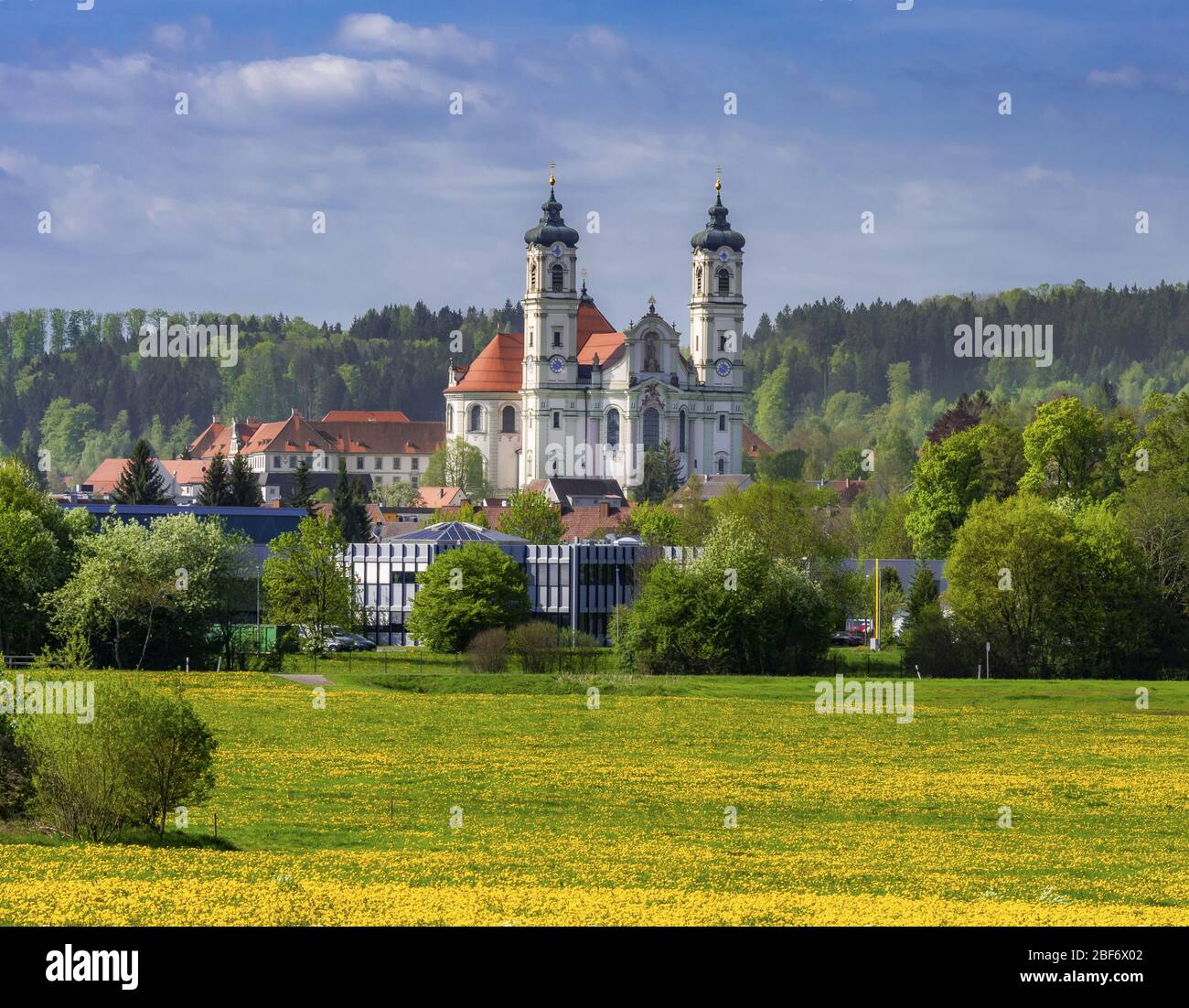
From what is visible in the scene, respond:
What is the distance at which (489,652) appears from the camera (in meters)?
76.8

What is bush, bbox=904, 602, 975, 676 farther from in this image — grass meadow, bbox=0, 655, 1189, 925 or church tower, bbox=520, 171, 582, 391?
church tower, bbox=520, 171, 582, 391

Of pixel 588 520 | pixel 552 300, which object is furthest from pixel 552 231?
pixel 588 520

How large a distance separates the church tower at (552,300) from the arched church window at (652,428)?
7.61m

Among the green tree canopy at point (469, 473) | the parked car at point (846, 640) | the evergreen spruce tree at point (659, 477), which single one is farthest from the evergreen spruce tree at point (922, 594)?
the green tree canopy at point (469, 473)

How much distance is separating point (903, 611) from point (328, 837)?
68.3m

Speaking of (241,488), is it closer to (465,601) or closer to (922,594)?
(465,601)

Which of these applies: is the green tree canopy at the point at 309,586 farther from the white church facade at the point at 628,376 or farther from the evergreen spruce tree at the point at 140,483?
the white church facade at the point at 628,376

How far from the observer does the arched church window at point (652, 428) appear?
619ft

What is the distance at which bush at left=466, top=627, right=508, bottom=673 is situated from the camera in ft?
250

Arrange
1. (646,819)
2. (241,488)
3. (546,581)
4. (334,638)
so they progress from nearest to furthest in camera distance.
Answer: (646,819), (334,638), (546,581), (241,488)

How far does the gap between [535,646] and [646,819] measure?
41218 mm

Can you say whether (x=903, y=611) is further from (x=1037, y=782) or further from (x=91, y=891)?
(x=91, y=891)

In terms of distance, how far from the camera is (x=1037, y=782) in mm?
44906
